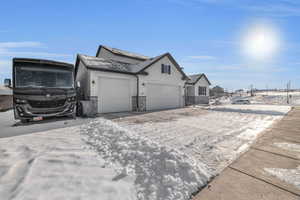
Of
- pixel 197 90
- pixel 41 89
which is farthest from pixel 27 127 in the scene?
pixel 197 90

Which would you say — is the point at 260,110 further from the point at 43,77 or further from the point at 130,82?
the point at 43,77

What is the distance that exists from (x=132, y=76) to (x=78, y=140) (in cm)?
791

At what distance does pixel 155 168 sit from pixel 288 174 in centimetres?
237

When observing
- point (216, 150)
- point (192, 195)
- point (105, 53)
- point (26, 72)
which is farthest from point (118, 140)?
point (105, 53)

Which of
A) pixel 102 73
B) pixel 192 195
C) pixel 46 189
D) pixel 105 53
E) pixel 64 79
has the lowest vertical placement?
pixel 192 195

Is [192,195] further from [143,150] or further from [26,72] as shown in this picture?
[26,72]

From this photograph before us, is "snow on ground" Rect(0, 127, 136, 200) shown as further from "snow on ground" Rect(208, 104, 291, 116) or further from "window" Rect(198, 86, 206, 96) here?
"window" Rect(198, 86, 206, 96)

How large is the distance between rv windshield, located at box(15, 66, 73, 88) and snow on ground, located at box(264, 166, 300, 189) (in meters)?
7.91

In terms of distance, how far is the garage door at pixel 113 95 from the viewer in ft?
31.1

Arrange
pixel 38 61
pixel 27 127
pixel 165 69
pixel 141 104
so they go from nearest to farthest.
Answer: pixel 27 127, pixel 38 61, pixel 141 104, pixel 165 69

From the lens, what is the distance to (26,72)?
5605 millimetres

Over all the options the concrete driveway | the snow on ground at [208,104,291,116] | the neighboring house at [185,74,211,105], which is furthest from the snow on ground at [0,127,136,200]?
the neighboring house at [185,74,211,105]

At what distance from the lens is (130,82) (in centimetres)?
1088

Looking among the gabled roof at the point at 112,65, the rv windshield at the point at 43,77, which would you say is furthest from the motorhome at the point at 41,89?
the gabled roof at the point at 112,65
